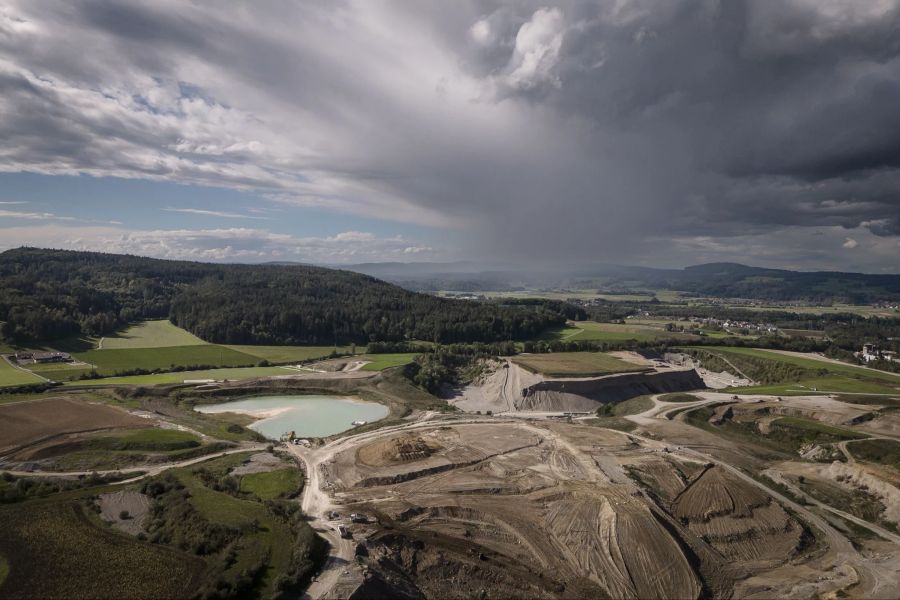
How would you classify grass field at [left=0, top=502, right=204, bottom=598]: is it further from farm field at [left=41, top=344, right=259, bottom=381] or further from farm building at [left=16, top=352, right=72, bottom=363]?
farm building at [left=16, top=352, right=72, bottom=363]

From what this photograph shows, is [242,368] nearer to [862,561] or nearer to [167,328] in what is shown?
[167,328]

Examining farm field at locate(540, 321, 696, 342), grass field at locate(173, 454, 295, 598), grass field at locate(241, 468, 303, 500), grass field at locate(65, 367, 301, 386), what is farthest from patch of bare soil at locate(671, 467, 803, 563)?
farm field at locate(540, 321, 696, 342)

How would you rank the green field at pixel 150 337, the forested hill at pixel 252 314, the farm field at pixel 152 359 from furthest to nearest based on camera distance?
A: the forested hill at pixel 252 314, the green field at pixel 150 337, the farm field at pixel 152 359

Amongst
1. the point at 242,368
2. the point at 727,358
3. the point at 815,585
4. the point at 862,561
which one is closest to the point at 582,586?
the point at 815,585

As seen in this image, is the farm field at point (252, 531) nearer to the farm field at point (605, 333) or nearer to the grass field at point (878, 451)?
the grass field at point (878, 451)

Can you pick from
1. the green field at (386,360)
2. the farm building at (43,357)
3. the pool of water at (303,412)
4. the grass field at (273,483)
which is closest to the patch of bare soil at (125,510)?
the grass field at (273,483)
